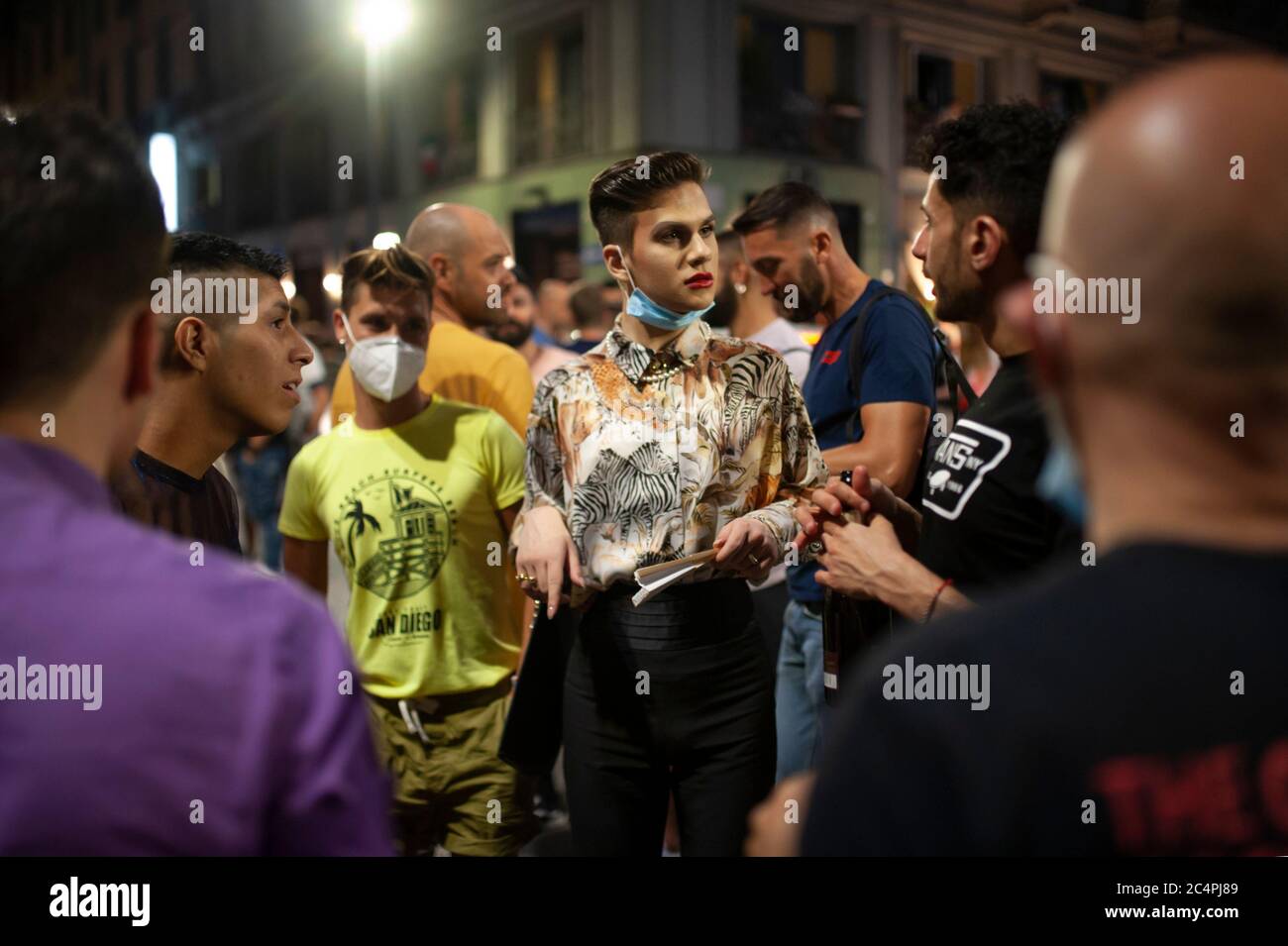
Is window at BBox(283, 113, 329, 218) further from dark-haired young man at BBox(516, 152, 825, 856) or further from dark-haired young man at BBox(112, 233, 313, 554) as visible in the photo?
dark-haired young man at BBox(516, 152, 825, 856)

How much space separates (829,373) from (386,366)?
1.30 meters

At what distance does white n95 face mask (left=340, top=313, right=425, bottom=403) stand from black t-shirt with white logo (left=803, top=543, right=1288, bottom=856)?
2206 millimetres

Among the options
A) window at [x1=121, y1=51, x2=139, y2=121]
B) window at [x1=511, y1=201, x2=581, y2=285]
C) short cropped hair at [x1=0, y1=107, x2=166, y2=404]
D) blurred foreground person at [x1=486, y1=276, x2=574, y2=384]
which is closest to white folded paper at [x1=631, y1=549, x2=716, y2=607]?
short cropped hair at [x1=0, y1=107, x2=166, y2=404]

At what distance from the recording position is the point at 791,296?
3.56 metres

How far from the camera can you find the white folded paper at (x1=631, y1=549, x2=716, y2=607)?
2275mm

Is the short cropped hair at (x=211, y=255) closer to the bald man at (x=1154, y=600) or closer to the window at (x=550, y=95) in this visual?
the bald man at (x=1154, y=600)

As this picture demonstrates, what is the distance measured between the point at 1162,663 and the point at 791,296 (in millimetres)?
2849

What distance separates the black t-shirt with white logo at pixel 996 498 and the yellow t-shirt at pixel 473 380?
181 cm

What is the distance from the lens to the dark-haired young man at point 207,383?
2.29 m

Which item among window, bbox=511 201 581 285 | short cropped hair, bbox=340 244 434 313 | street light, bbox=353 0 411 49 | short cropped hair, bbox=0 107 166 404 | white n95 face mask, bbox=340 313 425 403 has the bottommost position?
short cropped hair, bbox=0 107 166 404

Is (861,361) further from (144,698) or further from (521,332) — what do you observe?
(521,332)

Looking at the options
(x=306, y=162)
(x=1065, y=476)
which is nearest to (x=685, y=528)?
(x=1065, y=476)
